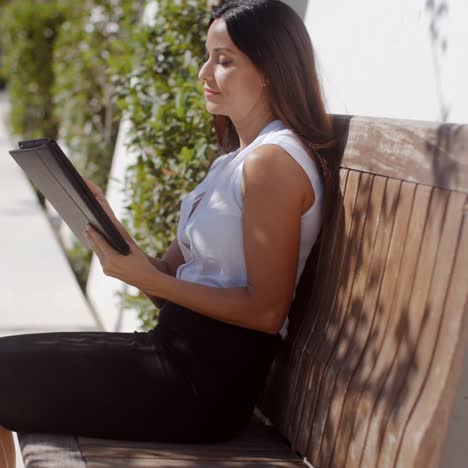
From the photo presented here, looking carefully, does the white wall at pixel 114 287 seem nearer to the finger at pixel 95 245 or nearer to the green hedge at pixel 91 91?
the green hedge at pixel 91 91

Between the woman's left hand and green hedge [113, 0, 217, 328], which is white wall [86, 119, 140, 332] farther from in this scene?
the woman's left hand

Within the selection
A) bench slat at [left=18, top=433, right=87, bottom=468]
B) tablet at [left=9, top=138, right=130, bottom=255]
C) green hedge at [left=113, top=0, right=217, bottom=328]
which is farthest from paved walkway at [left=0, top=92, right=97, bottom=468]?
tablet at [left=9, top=138, right=130, bottom=255]

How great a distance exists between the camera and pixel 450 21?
262 cm

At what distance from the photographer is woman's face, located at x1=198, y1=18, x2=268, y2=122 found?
2.89m

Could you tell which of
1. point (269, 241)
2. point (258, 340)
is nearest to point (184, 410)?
point (258, 340)

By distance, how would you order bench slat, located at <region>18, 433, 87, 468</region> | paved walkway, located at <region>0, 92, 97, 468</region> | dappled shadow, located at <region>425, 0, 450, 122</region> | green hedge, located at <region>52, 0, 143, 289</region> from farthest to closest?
green hedge, located at <region>52, 0, 143, 289</region>, paved walkway, located at <region>0, 92, 97, 468</region>, dappled shadow, located at <region>425, 0, 450, 122</region>, bench slat, located at <region>18, 433, 87, 468</region>

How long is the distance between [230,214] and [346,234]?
1.10ft

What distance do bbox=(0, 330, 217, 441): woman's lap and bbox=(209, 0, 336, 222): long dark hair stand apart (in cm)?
72

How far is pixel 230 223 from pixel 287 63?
497 millimetres

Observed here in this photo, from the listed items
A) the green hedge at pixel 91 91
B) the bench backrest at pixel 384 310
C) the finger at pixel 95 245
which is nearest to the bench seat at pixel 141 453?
the bench backrest at pixel 384 310

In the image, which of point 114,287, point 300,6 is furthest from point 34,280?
point 300,6

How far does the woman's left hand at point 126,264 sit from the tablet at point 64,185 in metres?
0.02

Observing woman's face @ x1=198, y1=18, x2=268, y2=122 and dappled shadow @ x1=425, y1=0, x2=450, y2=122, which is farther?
woman's face @ x1=198, y1=18, x2=268, y2=122

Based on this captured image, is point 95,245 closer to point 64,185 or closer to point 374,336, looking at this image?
point 64,185
